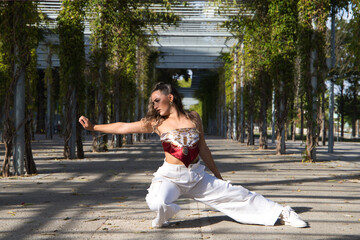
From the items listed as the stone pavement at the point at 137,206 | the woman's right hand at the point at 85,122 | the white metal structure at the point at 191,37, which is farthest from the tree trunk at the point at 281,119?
the woman's right hand at the point at 85,122

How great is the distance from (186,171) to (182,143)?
0.88 feet

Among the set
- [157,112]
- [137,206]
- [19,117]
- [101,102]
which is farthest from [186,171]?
[101,102]

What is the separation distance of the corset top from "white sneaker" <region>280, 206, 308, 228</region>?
1039 millimetres

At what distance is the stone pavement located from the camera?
4633mm

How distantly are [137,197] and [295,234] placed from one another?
2.90 m

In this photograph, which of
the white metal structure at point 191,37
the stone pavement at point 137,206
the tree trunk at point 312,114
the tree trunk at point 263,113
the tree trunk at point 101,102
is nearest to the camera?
the stone pavement at point 137,206

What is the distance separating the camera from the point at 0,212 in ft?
18.9

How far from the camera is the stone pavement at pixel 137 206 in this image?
463 cm

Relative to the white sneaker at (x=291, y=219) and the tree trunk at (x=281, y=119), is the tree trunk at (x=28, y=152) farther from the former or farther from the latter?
the tree trunk at (x=281, y=119)

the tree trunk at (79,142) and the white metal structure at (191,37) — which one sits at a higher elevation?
the white metal structure at (191,37)

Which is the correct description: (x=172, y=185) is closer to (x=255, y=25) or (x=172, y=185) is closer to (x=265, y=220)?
(x=265, y=220)

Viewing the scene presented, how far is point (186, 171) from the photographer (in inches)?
189

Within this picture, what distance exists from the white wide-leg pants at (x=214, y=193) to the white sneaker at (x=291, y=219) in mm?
80

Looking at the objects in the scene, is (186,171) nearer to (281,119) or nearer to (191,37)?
(281,119)
